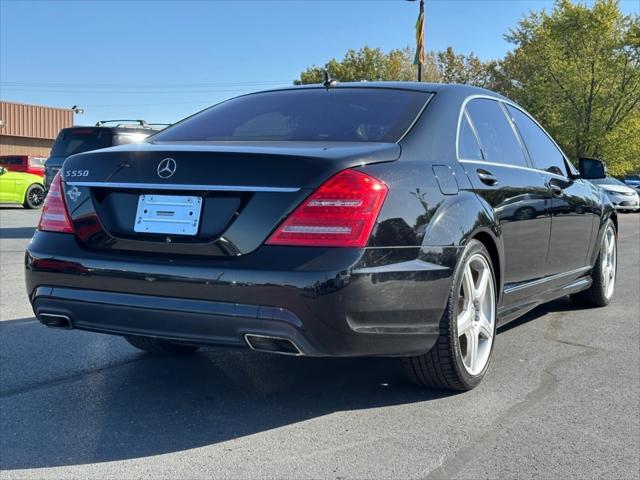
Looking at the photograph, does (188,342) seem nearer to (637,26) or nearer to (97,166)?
(97,166)

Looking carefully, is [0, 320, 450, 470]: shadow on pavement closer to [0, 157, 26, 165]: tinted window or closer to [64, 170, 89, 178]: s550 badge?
[64, 170, 89, 178]: s550 badge

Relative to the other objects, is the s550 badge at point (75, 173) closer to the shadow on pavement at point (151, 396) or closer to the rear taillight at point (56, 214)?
the rear taillight at point (56, 214)

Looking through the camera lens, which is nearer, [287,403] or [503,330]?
[287,403]

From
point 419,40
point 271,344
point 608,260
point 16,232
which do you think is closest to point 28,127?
point 419,40

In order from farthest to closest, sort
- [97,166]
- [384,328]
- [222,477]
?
[97,166] → [384,328] → [222,477]

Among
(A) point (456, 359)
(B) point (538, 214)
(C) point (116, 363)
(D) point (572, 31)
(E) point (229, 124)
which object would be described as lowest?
(C) point (116, 363)

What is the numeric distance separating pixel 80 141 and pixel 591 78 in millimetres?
31024

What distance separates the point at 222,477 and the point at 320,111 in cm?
199

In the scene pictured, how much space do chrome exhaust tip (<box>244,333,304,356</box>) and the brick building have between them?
47.3 metres

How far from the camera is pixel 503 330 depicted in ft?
17.1

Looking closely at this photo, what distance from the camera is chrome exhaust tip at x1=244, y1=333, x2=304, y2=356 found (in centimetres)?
283

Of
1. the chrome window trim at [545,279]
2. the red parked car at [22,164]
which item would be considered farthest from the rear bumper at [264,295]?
the red parked car at [22,164]

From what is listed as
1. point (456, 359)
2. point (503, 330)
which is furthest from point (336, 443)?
point (503, 330)

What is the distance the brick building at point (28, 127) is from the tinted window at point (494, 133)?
4623cm
